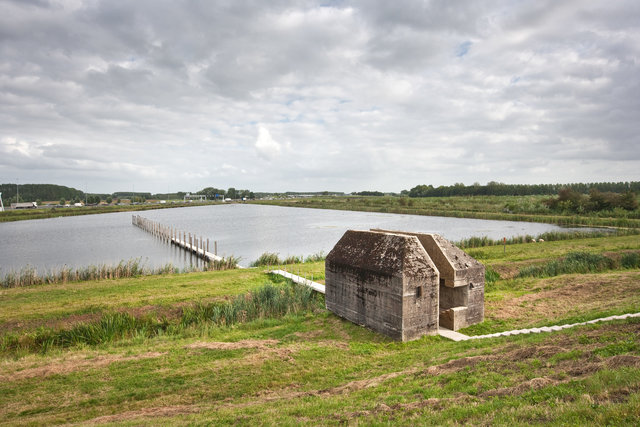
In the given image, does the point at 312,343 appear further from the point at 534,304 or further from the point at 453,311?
the point at 534,304

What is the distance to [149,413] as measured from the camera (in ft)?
26.2

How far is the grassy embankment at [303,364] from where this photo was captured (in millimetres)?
5945

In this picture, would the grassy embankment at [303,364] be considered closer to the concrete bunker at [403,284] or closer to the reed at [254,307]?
the reed at [254,307]

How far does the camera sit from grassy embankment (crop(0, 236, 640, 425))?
5.95 m

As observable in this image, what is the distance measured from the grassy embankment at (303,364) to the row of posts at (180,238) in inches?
701

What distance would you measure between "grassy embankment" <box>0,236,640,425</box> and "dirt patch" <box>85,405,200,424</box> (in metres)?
0.06

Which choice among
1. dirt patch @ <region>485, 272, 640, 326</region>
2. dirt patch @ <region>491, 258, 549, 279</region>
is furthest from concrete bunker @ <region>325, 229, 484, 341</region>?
dirt patch @ <region>491, 258, 549, 279</region>

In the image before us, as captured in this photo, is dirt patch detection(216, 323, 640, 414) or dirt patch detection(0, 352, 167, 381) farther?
dirt patch detection(0, 352, 167, 381)

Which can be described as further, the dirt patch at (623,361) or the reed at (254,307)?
the reed at (254,307)

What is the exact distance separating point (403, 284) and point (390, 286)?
1.98 feet

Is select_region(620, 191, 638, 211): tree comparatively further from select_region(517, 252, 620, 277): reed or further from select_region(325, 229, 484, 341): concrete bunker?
select_region(325, 229, 484, 341): concrete bunker

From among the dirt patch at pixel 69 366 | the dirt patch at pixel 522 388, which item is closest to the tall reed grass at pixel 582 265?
the dirt patch at pixel 522 388

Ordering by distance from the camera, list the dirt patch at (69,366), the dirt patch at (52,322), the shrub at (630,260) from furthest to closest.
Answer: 1. the shrub at (630,260)
2. the dirt patch at (52,322)
3. the dirt patch at (69,366)

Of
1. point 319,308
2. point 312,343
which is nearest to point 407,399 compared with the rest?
point 312,343
